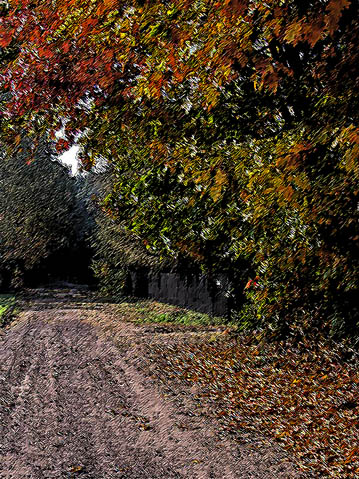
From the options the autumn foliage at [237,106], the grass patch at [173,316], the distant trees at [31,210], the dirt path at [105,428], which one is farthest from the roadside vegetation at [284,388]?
the distant trees at [31,210]

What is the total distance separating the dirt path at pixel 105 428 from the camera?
624 cm

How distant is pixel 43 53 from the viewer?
7.57 meters

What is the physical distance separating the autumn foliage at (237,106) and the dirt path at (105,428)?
2.97m

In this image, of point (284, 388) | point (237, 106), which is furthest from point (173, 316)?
point (237, 106)

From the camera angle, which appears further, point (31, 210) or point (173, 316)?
point (31, 210)

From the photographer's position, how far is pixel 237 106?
32.1 feet

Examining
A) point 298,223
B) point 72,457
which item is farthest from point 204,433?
point 298,223

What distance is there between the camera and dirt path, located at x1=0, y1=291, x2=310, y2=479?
6242 mm

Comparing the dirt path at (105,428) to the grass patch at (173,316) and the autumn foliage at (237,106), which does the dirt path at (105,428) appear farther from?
the grass patch at (173,316)

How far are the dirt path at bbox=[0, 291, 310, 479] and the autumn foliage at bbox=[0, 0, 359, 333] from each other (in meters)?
2.97

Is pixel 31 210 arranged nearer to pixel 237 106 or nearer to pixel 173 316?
pixel 173 316

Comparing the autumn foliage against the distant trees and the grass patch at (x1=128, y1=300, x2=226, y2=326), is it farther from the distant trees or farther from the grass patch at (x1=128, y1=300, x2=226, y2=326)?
the distant trees

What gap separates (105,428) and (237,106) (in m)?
5.65

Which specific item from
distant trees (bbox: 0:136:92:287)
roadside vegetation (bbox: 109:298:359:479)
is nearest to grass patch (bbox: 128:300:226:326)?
roadside vegetation (bbox: 109:298:359:479)
